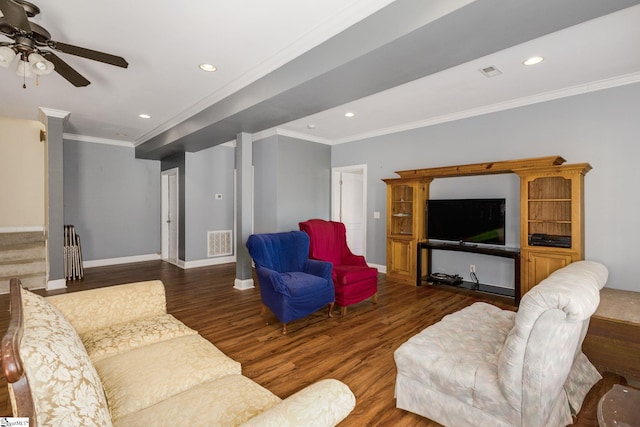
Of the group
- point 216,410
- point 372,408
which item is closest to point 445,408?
point 372,408

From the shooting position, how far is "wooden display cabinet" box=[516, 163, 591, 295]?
360cm

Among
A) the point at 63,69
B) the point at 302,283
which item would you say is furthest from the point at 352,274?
the point at 63,69

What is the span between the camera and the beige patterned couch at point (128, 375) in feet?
2.81

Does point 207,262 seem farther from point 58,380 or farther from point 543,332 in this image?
point 543,332

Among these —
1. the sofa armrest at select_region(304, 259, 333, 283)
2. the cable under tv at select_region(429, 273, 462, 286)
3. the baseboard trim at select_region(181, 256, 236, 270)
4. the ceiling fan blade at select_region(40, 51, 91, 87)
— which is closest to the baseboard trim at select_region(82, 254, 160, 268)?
the baseboard trim at select_region(181, 256, 236, 270)

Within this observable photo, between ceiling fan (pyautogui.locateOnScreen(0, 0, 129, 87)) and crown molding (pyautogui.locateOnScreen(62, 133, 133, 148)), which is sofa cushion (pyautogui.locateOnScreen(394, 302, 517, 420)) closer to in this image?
ceiling fan (pyautogui.locateOnScreen(0, 0, 129, 87))

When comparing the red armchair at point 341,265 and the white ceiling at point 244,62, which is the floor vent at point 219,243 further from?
the red armchair at point 341,265

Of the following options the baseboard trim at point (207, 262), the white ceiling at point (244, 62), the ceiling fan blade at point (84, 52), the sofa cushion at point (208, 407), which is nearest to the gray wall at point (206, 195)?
the baseboard trim at point (207, 262)

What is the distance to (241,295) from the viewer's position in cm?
449

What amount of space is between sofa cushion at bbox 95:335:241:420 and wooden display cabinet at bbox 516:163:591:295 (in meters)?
3.82

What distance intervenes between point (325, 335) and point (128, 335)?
5.97ft

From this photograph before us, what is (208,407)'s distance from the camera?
1268mm

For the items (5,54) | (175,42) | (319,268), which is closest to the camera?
(5,54)

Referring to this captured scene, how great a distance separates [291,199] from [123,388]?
4604 mm
